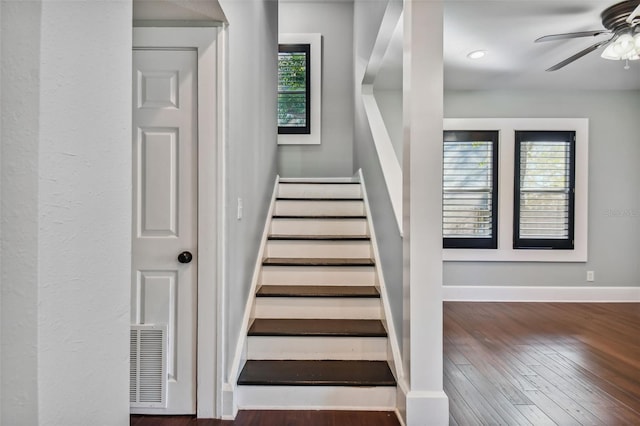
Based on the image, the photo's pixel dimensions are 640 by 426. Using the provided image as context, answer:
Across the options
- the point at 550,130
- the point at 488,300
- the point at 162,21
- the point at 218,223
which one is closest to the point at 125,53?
the point at 218,223

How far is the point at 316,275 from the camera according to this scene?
9.05 feet

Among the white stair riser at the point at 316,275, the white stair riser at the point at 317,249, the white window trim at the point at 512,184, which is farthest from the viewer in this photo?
the white window trim at the point at 512,184

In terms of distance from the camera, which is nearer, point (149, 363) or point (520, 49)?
point (149, 363)

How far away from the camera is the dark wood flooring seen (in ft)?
6.40

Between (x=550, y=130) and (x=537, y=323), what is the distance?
7.96 feet

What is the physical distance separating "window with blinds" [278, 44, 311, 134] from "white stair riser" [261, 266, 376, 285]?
8.30 feet

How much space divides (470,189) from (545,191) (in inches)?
37.4

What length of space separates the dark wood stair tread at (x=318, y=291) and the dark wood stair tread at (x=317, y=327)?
6.8 inches

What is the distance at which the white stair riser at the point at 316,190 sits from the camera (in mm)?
3871

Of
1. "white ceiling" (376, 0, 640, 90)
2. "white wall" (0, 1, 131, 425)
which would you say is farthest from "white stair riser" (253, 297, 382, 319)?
"white ceiling" (376, 0, 640, 90)

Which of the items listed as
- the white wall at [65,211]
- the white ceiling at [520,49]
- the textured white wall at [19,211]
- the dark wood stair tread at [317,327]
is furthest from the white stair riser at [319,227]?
the textured white wall at [19,211]

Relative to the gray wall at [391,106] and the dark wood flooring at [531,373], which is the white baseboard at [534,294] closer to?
the dark wood flooring at [531,373]

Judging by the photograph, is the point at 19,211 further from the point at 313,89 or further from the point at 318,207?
the point at 313,89

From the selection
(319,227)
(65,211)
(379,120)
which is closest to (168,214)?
(65,211)
